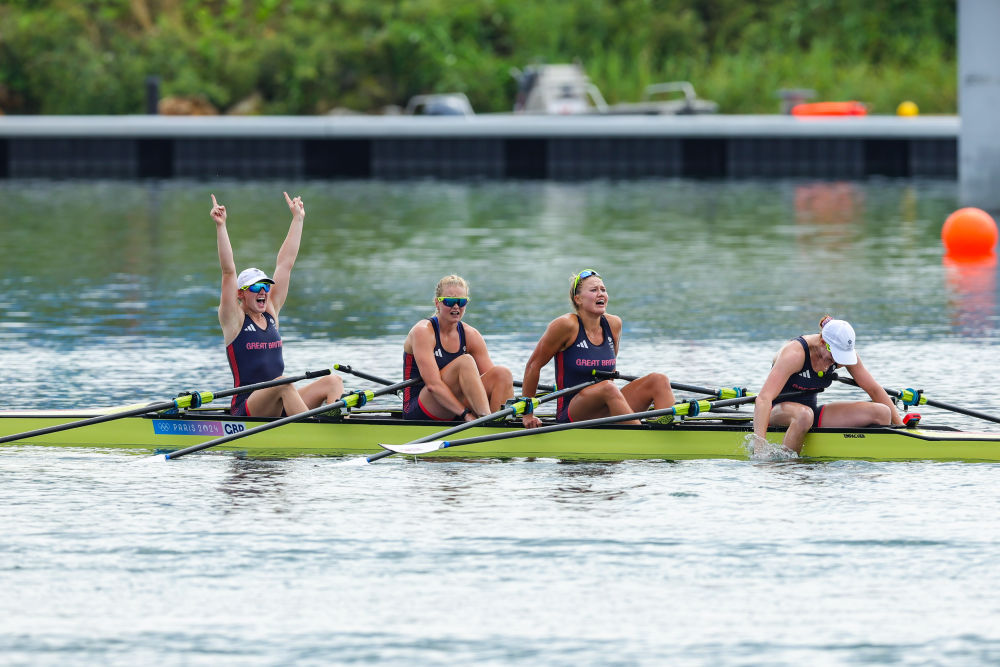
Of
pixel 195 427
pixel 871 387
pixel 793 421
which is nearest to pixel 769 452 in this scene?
pixel 793 421

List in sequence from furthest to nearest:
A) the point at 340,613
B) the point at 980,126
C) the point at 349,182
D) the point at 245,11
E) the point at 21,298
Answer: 1. the point at 245,11
2. the point at 349,182
3. the point at 980,126
4. the point at 21,298
5. the point at 340,613

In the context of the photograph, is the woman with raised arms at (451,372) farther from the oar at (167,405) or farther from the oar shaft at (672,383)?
the oar at (167,405)

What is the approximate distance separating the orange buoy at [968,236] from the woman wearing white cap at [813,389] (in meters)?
15.2

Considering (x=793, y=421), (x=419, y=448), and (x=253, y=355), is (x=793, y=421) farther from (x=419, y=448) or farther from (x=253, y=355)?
(x=253, y=355)

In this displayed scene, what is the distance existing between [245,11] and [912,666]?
51.3m

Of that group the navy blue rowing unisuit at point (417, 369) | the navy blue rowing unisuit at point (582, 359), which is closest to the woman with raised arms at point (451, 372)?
the navy blue rowing unisuit at point (417, 369)

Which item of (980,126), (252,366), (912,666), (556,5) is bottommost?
(912,666)

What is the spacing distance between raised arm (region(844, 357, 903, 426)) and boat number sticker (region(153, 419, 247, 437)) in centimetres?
409

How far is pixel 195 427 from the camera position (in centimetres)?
1201

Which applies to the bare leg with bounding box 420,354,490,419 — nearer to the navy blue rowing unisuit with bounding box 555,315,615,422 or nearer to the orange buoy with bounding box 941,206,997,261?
the navy blue rowing unisuit with bounding box 555,315,615,422

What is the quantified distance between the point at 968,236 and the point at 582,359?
15.9 meters

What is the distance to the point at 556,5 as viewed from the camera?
170ft

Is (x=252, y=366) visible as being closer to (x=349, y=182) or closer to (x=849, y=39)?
(x=349, y=182)

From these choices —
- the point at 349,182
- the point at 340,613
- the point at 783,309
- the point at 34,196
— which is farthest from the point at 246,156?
the point at 340,613
